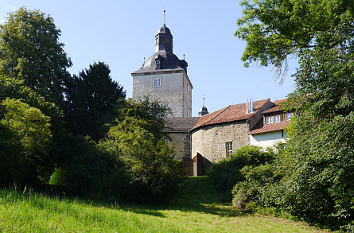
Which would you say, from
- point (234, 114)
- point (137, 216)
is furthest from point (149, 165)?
point (234, 114)

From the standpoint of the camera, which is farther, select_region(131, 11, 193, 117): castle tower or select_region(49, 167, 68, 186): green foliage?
select_region(131, 11, 193, 117): castle tower

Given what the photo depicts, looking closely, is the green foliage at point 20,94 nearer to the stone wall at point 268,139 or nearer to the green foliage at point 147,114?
the green foliage at point 147,114

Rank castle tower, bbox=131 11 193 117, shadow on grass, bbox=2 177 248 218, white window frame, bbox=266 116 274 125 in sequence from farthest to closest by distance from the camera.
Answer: castle tower, bbox=131 11 193 117
white window frame, bbox=266 116 274 125
shadow on grass, bbox=2 177 248 218

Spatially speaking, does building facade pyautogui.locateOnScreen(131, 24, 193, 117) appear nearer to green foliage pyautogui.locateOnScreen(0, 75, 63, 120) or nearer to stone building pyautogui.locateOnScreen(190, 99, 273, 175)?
stone building pyautogui.locateOnScreen(190, 99, 273, 175)

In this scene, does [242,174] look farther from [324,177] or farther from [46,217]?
[46,217]

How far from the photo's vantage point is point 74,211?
674 centimetres

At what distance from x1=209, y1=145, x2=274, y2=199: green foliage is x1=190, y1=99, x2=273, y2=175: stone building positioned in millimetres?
3882

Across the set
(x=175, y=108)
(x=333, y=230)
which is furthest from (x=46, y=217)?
(x=175, y=108)

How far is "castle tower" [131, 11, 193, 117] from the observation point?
44.1m

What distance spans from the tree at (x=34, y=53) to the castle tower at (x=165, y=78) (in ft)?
55.5

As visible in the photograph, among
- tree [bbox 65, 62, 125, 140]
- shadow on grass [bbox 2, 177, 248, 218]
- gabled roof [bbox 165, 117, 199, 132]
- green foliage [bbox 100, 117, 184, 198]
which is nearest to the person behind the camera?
shadow on grass [bbox 2, 177, 248, 218]

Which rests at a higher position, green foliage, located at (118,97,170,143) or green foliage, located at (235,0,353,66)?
green foliage, located at (235,0,353,66)

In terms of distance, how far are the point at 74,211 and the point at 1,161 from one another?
8.47 meters

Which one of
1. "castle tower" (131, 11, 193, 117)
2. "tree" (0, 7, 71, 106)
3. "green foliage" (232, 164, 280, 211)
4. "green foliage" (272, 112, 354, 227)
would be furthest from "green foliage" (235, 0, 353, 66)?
"castle tower" (131, 11, 193, 117)
